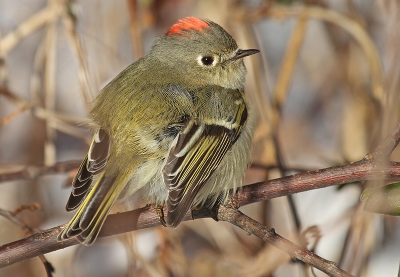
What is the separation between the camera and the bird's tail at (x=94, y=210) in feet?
6.93

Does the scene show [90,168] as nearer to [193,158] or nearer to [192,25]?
[193,158]

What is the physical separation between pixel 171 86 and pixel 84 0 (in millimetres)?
2056

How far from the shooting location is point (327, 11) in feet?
12.8

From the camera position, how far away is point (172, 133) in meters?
2.52

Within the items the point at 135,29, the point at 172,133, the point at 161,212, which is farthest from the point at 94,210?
the point at 135,29

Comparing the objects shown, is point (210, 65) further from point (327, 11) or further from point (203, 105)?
point (327, 11)

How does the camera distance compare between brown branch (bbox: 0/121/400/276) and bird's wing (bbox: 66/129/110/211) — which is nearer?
brown branch (bbox: 0/121/400/276)

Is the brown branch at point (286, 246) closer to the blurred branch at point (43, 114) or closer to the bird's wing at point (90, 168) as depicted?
the bird's wing at point (90, 168)

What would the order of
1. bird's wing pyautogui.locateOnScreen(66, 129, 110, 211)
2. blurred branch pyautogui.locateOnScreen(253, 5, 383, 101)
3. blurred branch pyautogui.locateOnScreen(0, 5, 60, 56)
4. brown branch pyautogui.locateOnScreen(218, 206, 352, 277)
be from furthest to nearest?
blurred branch pyautogui.locateOnScreen(0, 5, 60, 56) → blurred branch pyautogui.locateOnScreen(253, 5, 383, 101) → bird's wing pyautogui.locateOnScreen(66, 129, 110, 211) → brown branch pyautogui.locateOnScreen(218, 206, 352, 277)

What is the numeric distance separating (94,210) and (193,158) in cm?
55

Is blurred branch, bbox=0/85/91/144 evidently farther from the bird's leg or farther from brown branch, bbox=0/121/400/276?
brown branch, bbox=0/121/400/276

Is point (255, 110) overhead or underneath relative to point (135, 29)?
underneath

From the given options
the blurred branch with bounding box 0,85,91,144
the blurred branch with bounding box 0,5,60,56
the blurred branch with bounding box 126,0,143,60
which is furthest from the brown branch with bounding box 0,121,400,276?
the blurred branch with bounding box 0,5,60,56

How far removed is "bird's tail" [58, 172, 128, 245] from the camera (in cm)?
211
